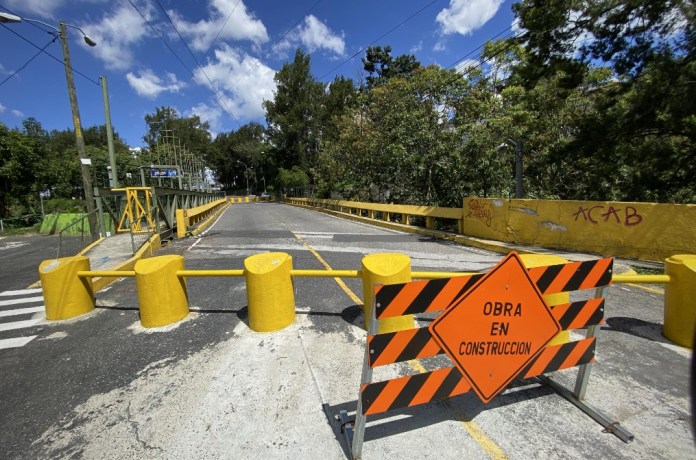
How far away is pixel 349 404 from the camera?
304 cm

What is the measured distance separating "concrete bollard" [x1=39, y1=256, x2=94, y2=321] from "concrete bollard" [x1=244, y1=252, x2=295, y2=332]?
2.92 meters

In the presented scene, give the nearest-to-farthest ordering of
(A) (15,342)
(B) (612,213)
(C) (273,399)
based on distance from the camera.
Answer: (C) (273,399) → (A) (15,342) → (B) (612,213)

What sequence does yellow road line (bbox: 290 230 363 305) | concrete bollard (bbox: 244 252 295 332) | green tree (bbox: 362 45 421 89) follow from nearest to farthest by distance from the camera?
1. concrete bollard (bbox: 244 252 295 332)
2. yellow road line (bbox: 290 230 363 305)
3. green tree (bbox: 362 45 421 89)

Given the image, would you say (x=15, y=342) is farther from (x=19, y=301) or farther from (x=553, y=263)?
(x=553, y=263)

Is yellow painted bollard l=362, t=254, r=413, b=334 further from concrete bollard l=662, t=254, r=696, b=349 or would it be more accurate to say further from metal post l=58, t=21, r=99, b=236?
metal post l=58, t=21, r=99, b=236

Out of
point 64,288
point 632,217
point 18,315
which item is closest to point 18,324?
point 18,315

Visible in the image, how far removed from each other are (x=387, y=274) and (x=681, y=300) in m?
3.19

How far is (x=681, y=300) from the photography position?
376cm

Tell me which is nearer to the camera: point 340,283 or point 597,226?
point 340,283

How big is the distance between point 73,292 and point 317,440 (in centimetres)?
483

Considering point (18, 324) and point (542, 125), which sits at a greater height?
point (542, 125)

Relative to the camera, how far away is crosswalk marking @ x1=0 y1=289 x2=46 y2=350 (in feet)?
15.7

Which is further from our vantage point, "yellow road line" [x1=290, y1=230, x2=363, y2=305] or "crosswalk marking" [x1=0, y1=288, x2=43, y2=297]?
"crosswalk marking" [x1=0, y1=288, x2=43, y2=297]

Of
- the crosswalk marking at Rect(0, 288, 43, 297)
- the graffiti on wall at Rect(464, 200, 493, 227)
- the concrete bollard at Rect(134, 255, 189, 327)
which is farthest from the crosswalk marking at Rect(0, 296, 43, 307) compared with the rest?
the graffiti on wall at Rect(464, 200, 493, 227)
